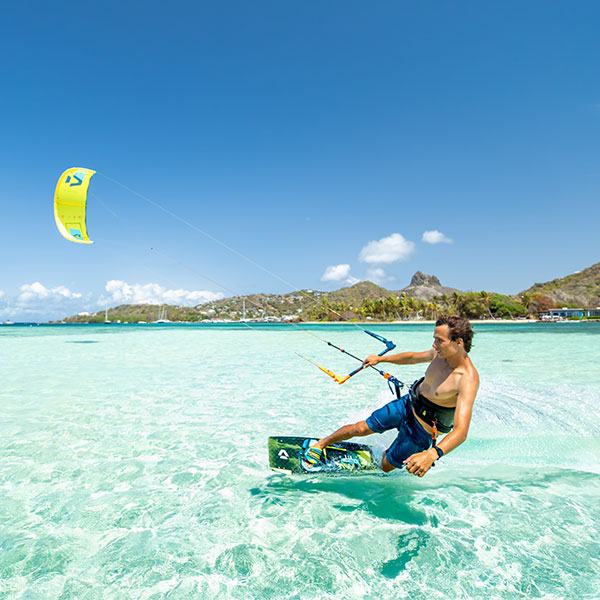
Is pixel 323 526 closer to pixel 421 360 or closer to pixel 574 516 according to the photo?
pixel 421 360

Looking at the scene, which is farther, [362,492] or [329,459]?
[329,459]

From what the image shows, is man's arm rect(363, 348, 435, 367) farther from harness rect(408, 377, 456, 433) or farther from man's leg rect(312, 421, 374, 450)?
man's leg rect(312, 421, 374, 450)

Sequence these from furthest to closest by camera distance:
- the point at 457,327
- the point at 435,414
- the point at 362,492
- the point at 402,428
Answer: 1. the point at 362,492
2. the point at 402,428
3. the point at 435,414
4. the point at 457,327

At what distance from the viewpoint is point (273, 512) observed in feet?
15.1

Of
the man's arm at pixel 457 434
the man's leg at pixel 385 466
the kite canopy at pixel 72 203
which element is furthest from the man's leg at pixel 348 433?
the kite canopy at pixel 72 203

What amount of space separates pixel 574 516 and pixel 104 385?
12794mm

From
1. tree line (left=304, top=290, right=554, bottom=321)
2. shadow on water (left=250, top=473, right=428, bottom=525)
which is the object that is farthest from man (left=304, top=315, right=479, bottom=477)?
tree line (left=304, top=290, right=554, bottom=321)

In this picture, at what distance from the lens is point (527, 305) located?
538 ft

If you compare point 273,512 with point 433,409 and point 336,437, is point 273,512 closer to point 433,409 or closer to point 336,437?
A: point 336,437

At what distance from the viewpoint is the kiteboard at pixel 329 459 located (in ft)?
17.4

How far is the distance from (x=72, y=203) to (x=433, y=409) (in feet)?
39.1

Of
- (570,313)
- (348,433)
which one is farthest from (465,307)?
(348,433)

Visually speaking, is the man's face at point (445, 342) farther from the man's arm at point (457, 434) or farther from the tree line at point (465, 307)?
the tree line at point (465, 307)

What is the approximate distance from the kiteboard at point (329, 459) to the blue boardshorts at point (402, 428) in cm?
47
